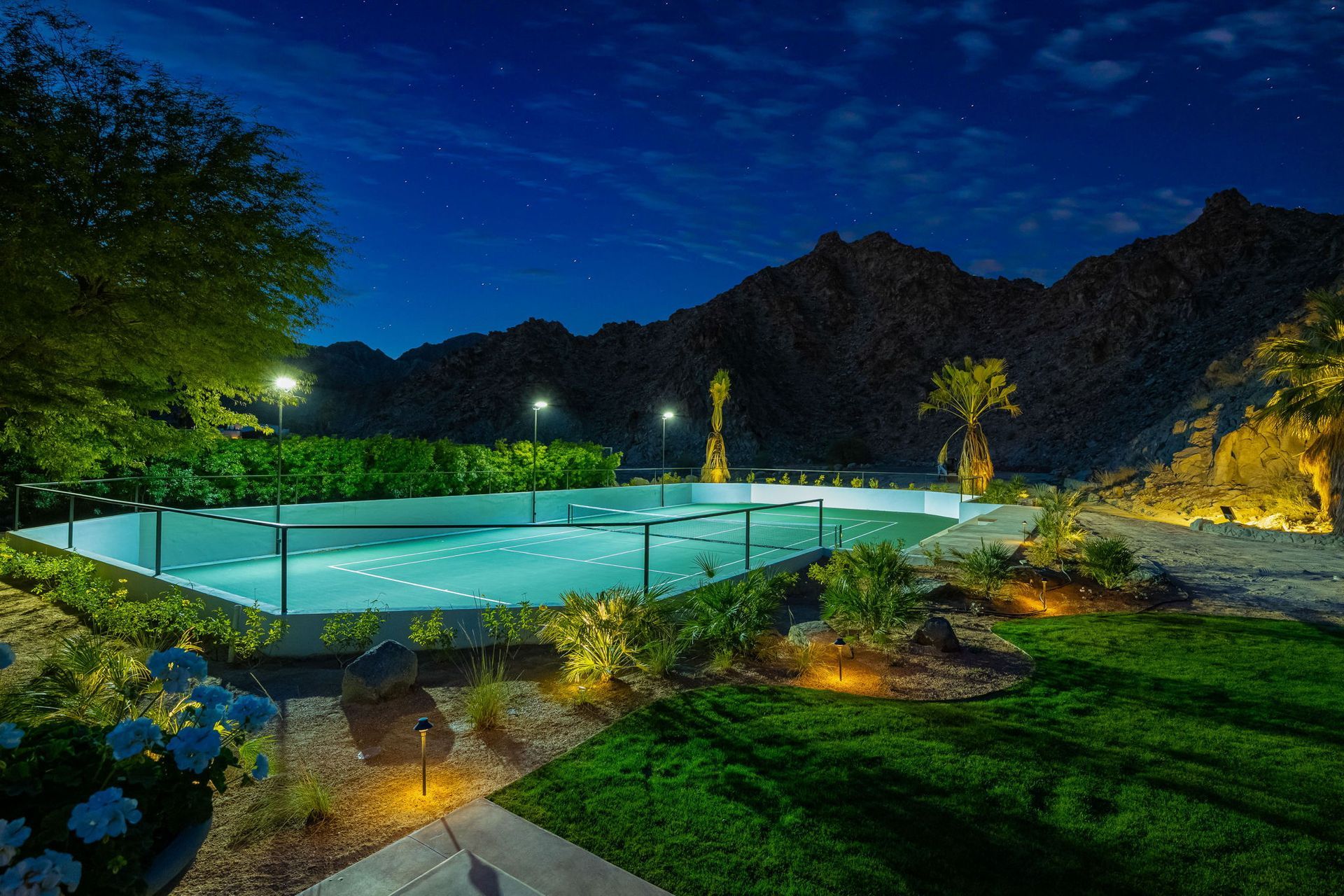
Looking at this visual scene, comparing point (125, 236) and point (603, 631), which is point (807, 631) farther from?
point (125, 236)

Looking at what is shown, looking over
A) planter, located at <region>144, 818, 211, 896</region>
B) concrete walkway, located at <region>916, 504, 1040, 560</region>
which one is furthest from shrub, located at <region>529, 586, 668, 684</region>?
concrete walkway, located at <region>916, 504, 1040, 560</region>

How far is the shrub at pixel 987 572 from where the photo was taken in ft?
29.0

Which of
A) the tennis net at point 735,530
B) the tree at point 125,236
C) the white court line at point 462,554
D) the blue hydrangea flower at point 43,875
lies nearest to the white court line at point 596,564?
the white court line at point 462,554

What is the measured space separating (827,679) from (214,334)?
7722 mm

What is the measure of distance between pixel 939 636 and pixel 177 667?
6109mm

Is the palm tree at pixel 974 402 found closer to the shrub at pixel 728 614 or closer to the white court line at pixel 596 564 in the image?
the white court line at pixel 596 564

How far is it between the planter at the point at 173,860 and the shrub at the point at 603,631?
3.45 metres

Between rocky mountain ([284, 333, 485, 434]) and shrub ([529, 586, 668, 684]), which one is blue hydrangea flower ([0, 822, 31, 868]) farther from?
rocky mountain ([284, 333, 485, 434])

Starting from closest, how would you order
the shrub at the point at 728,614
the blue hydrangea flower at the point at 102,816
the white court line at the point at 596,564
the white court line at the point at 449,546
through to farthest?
the blue hydrangea flower at the point at 102,816 < the shrub at the point at 728,614 < the white court line at the point at 596,564 < the white court line at the point at 449,546

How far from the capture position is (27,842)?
1.97 m

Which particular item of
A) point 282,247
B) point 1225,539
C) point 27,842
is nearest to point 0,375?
point 282,247

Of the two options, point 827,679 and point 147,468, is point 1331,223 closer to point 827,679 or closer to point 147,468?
point 827,679

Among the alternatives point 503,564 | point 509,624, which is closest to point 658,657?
point 509,624

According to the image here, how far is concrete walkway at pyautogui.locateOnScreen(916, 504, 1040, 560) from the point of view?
12.3 metres
